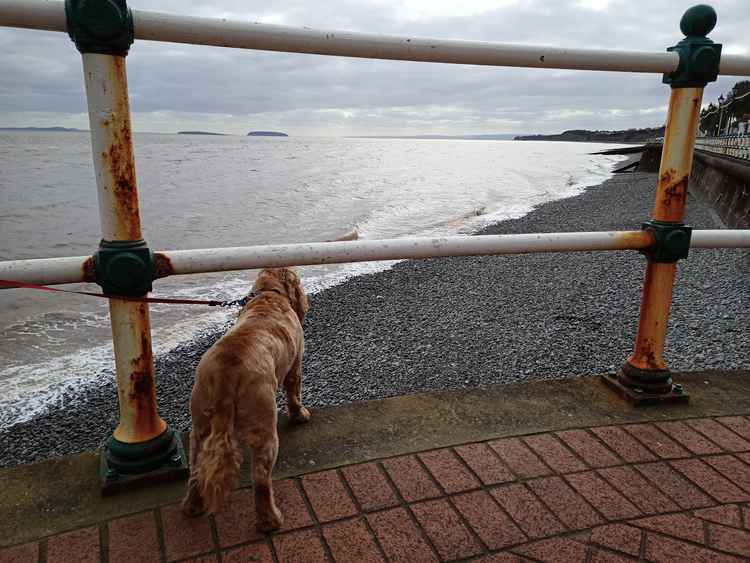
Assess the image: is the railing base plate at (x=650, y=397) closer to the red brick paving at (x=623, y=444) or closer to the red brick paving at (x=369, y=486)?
the red brick paving at (x=623, y=444)

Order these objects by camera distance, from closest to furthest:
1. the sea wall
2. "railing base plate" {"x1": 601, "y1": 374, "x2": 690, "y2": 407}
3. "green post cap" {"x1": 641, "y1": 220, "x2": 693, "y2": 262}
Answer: "green post cap" {"x1": 641, "y1": 220, "x2": 693, "y2": 262}
"railing base plate" {"x1": 601, "y1": 374, "x2": 690, "y2": 407}
the sea wall

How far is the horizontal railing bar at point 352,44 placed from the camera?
5.10 ft

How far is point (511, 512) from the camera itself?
181cm

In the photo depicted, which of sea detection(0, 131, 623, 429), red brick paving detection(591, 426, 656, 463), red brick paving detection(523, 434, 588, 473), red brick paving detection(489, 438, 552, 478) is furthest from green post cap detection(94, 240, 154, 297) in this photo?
sea detection(0, 131, 623, 429)

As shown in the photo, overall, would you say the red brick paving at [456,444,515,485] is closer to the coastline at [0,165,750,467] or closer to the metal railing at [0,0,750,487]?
the metal railing at [0,0,750,487]

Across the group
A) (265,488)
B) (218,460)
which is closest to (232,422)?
(218,460)

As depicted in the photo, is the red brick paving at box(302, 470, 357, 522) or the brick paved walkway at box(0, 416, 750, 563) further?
the red brick paving at box(302, 470, 357, 522)

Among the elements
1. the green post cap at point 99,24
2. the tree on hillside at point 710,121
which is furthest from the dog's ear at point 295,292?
the tree on hillside at point 710,121

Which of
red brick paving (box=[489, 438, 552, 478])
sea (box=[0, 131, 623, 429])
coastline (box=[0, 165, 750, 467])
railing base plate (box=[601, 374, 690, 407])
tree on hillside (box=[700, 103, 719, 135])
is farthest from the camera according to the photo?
tree on hillside (box=[700, 103, 719, 135])

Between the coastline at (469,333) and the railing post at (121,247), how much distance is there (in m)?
2.55

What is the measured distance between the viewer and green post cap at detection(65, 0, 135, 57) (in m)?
1.55

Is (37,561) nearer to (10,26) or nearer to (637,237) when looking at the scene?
(10,26)

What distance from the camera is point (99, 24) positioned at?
157 cm

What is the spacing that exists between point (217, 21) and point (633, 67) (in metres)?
1.68
